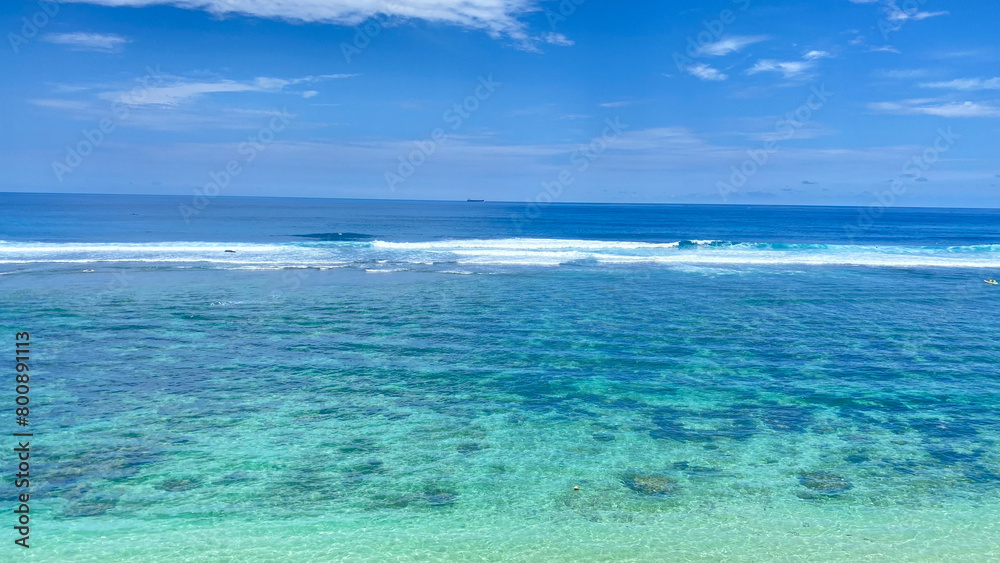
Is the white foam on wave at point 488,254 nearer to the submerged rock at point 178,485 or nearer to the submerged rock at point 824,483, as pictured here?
the submerged rock at point 178,485

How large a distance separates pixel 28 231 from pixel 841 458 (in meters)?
76.1

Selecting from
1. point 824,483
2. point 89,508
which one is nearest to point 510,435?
point 824,483

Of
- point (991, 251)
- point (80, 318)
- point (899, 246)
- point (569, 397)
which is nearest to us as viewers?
point (569, 397)

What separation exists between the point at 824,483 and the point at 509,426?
5888 millimetres

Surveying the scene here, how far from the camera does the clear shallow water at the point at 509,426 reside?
8977 mm

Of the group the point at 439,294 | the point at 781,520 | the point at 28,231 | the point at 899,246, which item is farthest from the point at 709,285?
the point at 28,231

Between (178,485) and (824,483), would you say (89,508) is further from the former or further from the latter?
(824,483)

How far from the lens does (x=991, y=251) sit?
5497 centimetres

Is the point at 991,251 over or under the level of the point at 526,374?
over

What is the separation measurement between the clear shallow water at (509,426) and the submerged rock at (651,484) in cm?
7

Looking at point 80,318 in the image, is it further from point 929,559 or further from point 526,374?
point 929,559

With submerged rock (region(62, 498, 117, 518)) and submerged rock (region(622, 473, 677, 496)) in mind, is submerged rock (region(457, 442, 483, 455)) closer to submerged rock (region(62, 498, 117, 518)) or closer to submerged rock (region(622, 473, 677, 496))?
submerged rock (region(622, 473, 677, 496))

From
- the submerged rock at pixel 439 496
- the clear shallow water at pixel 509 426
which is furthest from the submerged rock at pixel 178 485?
the submerged rock at pixel 439 496

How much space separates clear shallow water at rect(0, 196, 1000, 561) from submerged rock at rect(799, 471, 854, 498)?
0.18 feet
